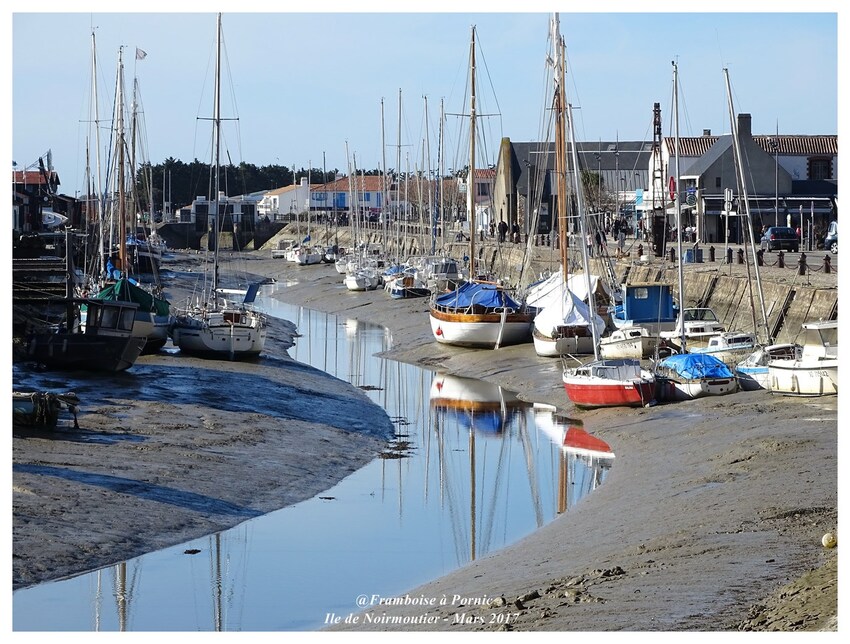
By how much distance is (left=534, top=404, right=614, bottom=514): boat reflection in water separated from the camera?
24.6m

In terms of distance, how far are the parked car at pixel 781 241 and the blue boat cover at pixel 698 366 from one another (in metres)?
31.9

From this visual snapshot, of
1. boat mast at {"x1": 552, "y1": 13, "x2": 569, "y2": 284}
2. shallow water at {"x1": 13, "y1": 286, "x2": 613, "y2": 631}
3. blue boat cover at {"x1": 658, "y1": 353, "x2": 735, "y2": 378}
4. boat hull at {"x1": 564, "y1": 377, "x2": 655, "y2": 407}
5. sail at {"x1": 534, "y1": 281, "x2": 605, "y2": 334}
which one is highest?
boat mast at {"x1": 552, "y1": 13, "x2": 569, "y2": 284}

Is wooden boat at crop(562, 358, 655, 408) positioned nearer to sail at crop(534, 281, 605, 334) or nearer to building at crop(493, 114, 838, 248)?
sail at crop(534, 281, 605, 334)

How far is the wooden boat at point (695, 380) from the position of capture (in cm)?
3138

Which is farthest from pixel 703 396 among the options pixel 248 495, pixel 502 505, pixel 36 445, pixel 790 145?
pixel 790 145

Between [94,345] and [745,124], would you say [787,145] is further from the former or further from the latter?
[94,345]

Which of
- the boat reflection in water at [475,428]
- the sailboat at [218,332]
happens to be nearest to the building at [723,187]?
the sailboat at [218,332]

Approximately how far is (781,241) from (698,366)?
33775 mm

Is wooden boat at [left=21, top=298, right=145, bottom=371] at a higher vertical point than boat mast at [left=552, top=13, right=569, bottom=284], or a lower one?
lower

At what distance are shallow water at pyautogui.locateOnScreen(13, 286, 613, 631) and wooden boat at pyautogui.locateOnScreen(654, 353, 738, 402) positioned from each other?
2.79 m

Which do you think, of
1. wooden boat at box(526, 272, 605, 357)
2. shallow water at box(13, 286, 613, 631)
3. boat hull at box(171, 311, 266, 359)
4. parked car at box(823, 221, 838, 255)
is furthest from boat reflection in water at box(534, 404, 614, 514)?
parked car at box(823, 221, 838, 255)

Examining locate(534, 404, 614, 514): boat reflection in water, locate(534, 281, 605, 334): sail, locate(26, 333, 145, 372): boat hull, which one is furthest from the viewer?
locate(534, 281, 605, 334): sail

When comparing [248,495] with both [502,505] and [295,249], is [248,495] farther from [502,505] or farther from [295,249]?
[295,249]

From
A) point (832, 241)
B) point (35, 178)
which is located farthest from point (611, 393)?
point (35, 178)
